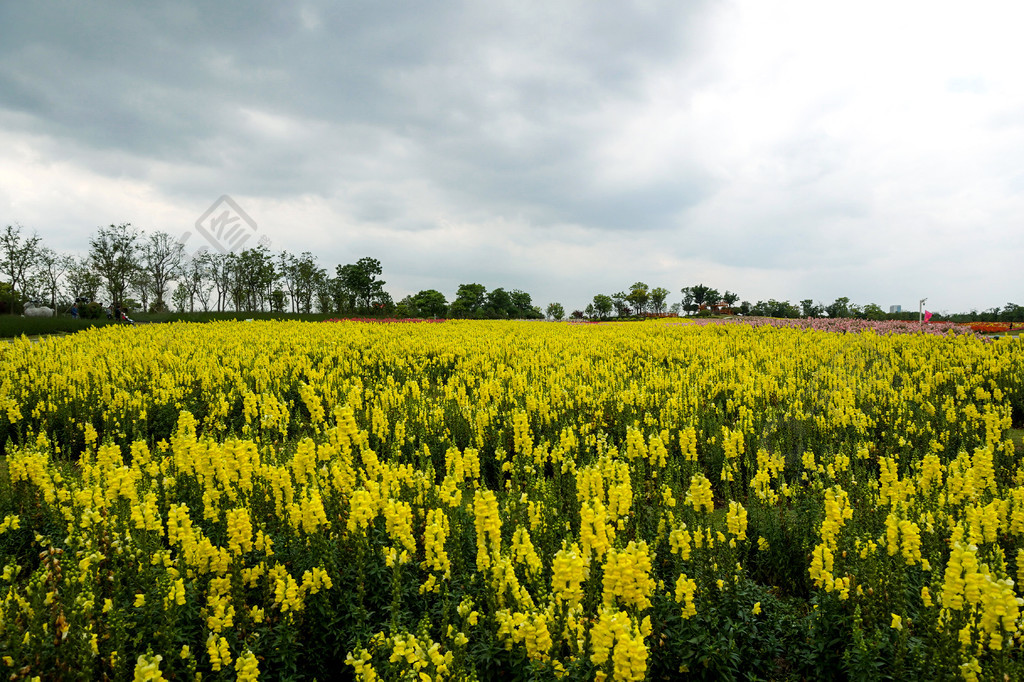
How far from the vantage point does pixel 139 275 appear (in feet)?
182

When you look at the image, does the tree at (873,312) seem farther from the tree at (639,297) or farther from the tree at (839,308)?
the tree at (639,297)

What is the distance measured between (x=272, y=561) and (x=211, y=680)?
26.9 inches

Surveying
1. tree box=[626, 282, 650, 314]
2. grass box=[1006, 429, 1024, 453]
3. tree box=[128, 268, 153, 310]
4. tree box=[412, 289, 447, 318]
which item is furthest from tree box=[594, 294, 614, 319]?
grass box=[1006, 429, 1024, 453]

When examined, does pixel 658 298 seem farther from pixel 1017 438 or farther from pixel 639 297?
Result: pixel 1017 438

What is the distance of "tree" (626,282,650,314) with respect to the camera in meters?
83.4

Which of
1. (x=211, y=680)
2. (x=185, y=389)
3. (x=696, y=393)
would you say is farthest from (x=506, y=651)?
(x=185, y=389)

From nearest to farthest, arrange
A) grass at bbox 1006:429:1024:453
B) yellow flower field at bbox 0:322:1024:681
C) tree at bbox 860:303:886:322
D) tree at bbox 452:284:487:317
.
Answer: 1. yellow flower field at bbox 0:322:1024:681
2. grass at bbox 1006:429:1024:453
3. tree at bbox 860:303:886:322
4. tree at bbox 452:284:487:317

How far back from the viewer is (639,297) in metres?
83.5

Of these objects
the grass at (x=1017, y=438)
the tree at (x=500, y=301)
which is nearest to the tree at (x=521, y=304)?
the tree at (x=500, y=301)

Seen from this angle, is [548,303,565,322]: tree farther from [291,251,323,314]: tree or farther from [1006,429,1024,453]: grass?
[1006,429,1024,453]: grass

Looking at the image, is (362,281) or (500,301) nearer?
(362,281)

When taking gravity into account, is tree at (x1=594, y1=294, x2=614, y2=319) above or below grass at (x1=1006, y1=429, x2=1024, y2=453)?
above

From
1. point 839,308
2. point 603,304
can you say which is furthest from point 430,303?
point 839,308

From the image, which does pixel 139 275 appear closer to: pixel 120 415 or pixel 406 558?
pixel 120 415
